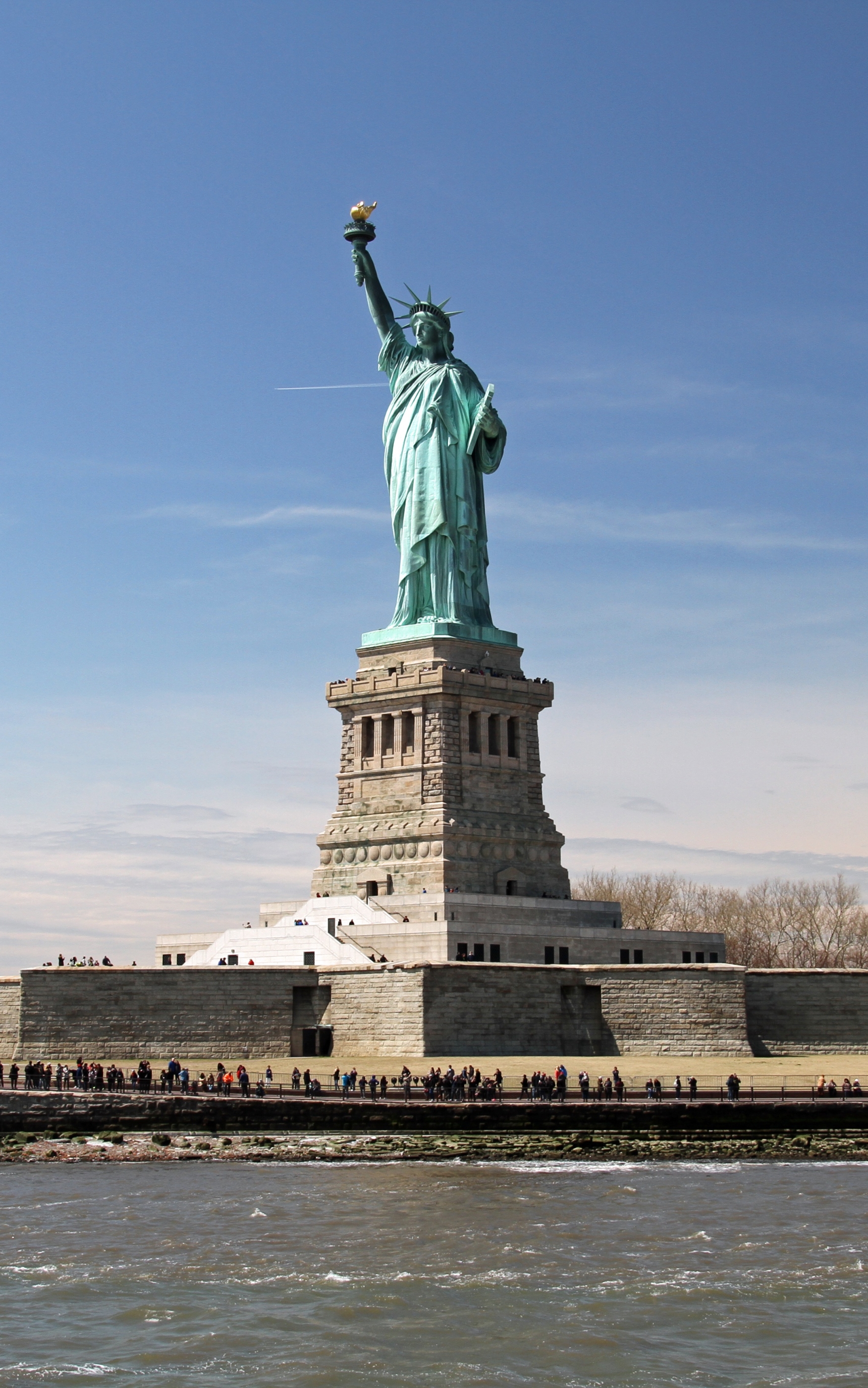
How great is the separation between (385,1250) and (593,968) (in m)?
20.7

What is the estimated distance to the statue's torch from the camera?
2399 inches

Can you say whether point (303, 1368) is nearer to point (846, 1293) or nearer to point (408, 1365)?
point (408, 1365)

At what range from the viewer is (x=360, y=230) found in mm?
60969

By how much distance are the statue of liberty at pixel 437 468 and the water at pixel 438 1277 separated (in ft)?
85.9

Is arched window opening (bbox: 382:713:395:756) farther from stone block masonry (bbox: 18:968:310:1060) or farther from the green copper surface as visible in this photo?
stone block masonry (bbox: 18:968:310:1060)

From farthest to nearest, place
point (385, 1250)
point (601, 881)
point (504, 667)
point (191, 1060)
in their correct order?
point (601, 881) → point (504, 667) → point (191, 1060) → point (385, 1250)

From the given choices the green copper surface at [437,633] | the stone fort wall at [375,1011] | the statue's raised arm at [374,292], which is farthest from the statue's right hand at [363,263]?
the stone fort wall at [375,1011]

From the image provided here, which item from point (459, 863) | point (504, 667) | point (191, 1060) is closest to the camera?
point (191, 1060)

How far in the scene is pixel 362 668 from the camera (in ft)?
192

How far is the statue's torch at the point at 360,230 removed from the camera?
60938 mm

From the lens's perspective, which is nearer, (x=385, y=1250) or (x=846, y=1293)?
(x=846, y=1293)

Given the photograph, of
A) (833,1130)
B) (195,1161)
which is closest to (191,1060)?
(195,1161)

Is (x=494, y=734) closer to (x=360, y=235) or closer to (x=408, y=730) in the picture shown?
(x=408, y=730)

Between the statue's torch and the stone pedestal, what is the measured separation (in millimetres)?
13984
